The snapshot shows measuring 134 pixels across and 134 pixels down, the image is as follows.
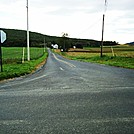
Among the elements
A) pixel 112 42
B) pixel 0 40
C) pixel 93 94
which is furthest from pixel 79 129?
pixel 112 42

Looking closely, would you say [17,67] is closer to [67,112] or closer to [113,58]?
[67,112]

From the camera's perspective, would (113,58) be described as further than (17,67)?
Yes

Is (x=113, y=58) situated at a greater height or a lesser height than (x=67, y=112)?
greater

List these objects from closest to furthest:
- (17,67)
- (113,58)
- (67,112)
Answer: (67,112)
(17,67)
(113,58)

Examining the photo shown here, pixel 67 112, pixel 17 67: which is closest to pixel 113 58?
pixel 17 67

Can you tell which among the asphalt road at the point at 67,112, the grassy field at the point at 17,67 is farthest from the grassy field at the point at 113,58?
the asphalt road at the point at 67,112

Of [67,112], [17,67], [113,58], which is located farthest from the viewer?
[113,58]

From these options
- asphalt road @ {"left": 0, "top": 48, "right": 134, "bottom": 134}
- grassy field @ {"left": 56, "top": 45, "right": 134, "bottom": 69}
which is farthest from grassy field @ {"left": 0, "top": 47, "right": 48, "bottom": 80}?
grassy field @ {"left": 56, "top": 45, "right": 134, "bottom": 69}

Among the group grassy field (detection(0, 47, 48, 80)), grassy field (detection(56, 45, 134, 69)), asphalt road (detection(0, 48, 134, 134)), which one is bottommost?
Answer: asphalt road (detection(0, 48, 134, 134))

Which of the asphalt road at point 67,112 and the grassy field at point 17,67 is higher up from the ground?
the grassy field at point 17,67

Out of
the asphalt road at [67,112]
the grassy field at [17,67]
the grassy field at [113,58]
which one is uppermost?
the grassy field at [113,58]

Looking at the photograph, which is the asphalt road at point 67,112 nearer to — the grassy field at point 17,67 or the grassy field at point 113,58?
the grassy field at point 17,67

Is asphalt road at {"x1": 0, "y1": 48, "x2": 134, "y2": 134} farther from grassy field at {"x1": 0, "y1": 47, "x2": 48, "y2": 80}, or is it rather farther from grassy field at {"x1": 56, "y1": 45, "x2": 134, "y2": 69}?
grassy field at {"x1": 56, "y1": 45, "x2": 134, "y2": 69}

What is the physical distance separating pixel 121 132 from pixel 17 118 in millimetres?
2372
